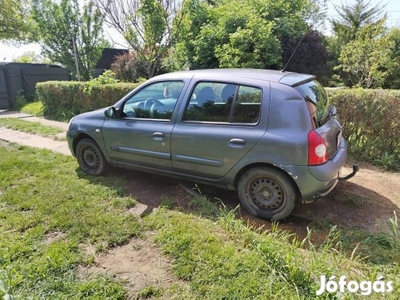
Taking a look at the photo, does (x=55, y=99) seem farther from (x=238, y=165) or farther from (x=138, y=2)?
(x=238, y=165)

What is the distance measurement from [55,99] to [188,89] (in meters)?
8.10

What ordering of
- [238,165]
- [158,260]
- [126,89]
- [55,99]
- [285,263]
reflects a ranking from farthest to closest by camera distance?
1. [55,99]
2. [126,89]
3. [238,165]
4. [158,260]
5. [285,263]

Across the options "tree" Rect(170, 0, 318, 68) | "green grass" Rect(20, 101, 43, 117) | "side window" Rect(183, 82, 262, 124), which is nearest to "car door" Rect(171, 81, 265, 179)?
"side window" Rect(183, 82, 262, 124)

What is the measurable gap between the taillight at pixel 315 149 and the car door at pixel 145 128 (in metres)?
1.65

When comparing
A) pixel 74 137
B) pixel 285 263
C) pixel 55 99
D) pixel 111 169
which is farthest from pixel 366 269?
pixel 55 99

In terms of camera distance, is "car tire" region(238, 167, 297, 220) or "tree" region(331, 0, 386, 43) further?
"tree" region(331, 0, 386, 43)

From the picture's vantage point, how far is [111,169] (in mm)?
4684

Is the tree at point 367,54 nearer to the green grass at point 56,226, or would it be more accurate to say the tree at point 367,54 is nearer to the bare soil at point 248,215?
the bare soil at point 248,215

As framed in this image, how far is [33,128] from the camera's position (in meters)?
8.03

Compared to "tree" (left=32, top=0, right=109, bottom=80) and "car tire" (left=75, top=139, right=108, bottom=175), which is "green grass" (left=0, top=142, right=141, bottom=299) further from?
"tree" (left=32, top=0, right=109, bottom=80)

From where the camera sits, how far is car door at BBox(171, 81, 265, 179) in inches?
124

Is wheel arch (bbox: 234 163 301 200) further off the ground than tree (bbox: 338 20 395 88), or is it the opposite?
tree (bbox: 338 20 395 88)

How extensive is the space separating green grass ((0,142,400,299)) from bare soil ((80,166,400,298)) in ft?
0.33

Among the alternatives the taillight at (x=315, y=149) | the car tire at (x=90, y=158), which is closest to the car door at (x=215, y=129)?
the taillight at (x=315, y=149)
